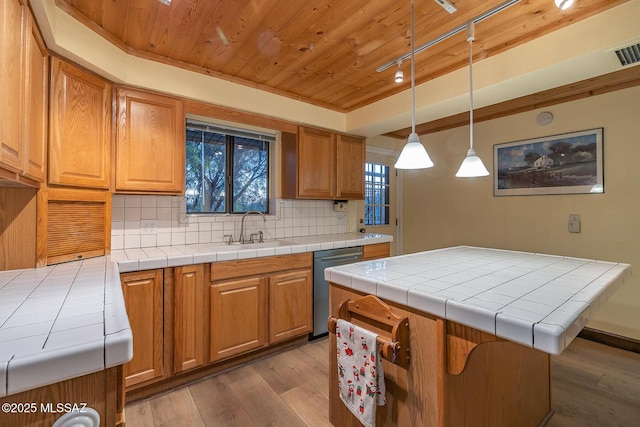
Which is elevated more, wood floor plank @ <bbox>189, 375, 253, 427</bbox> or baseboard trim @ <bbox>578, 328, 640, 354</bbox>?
baseboard trim @ <bbox>578, 328, 640, 354</bbox>

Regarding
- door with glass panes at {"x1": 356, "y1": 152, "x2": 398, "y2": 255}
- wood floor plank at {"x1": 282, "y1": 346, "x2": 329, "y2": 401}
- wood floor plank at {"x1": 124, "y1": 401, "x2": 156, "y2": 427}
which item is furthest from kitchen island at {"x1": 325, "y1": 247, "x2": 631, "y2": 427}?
door with glass panes at {"x1": 356, "y1": 152, "x2": 398, "y2": 255}

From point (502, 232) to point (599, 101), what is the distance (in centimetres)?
149

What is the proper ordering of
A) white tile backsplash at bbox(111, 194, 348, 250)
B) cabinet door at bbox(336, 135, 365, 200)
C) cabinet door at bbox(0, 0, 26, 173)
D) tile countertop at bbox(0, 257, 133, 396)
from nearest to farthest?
tile countertop at bbox(0, 257, 133, 396) < cabinet door at bbox(0, 0, 26, 173) < white tile backsplash at bbox(111, 194, 348, 250) < cabinet door at bbox(336, 135, 365, 200)

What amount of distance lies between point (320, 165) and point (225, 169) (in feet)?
3.16

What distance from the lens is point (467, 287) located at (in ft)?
3.96

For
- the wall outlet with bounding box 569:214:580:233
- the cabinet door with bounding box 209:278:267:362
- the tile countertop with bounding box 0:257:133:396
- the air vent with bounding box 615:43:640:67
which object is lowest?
the cabinet door with bounding box 209:278:267:362

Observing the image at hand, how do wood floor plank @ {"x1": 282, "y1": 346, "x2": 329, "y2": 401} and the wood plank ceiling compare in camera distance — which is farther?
wood floor plank @ {"x1": 282, "y1": 346, "x2": 329, "y2": 401}

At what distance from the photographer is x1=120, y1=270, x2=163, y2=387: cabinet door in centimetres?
178

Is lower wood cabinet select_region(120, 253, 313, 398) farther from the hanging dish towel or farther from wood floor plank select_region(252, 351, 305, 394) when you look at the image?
the hanging dish towel

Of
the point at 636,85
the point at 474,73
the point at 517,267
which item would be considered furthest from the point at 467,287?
the point at 636,85

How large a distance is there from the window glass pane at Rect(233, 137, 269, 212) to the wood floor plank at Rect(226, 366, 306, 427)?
4.82 feet

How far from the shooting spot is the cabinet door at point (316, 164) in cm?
295

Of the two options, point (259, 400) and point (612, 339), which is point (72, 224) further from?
point (612, 339)

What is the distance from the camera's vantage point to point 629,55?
65.6 inches
